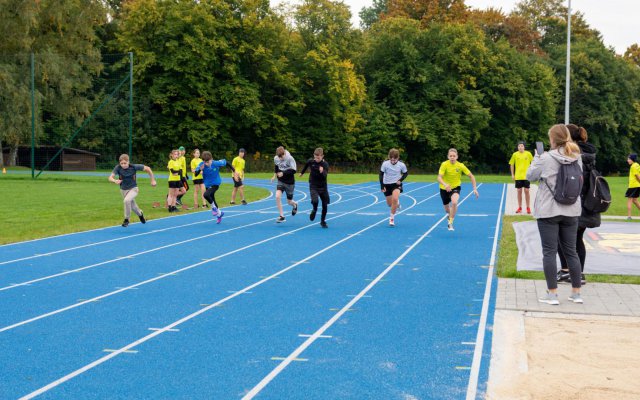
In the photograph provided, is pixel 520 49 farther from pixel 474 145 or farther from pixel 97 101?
pixel 97 101

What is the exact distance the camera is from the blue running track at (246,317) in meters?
5.22

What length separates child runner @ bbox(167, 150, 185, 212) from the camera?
1989 cm

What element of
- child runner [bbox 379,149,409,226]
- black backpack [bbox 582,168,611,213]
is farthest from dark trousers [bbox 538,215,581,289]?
child runner [bbox 379,149,409,226]

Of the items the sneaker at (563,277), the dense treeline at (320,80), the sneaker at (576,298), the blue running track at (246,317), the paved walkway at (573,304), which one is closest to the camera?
the blue running track at (246,317)

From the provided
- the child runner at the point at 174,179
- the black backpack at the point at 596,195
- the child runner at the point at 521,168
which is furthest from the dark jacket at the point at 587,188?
the child runner at the point at 174,179

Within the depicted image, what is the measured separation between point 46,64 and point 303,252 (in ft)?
132

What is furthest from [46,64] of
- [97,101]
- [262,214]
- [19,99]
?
[262,214]

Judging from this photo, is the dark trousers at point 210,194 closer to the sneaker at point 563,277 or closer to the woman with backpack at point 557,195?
the sneaker at point 563,277

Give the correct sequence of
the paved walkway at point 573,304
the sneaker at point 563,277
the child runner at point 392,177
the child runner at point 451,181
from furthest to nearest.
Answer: the child runner at point 392,177
the child runner at point 451,181
the sneaker at point 563,277
the paved walkway at point 573,304

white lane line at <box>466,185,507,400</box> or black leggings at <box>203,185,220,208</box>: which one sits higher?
black leggings at <box>203,185,220,208</box>

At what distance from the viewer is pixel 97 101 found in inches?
1599

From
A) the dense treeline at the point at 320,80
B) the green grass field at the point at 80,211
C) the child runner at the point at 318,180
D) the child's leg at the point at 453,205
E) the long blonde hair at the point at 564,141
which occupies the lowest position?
the green grass field at the point at 80,211

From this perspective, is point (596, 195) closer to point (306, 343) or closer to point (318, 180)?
point (306, 343)

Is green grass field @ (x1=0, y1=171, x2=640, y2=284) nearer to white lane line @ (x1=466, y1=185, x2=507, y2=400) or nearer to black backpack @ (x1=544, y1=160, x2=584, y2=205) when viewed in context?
white lane line @ (x1=466, y1=185, x2=507, y2=400)
